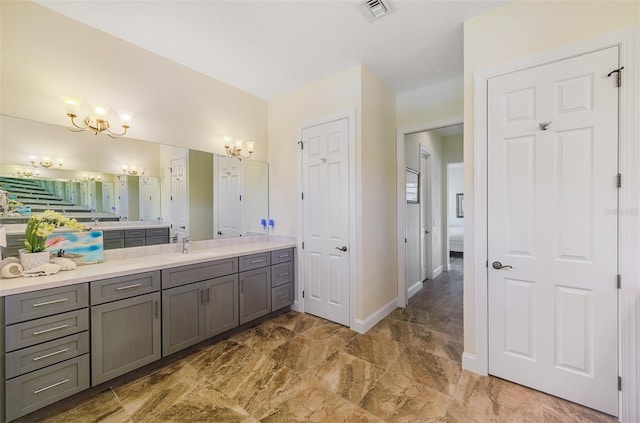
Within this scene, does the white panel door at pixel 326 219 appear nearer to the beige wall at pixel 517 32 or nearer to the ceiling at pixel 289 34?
the ceiling at pixel 289 34

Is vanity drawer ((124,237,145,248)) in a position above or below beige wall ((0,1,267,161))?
below

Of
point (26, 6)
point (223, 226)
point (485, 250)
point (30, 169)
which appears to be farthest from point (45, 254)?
point (485, 250)

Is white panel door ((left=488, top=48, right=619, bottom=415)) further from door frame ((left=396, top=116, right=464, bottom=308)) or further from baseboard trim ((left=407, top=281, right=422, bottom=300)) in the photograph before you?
baseboard trim ((left=407, top=281, right=422, bottom=300))

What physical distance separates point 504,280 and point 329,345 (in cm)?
167

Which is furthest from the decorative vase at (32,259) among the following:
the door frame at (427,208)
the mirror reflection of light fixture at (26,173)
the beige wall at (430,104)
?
the door frame at (427,208)

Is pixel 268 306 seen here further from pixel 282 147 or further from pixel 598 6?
pixel 598 6

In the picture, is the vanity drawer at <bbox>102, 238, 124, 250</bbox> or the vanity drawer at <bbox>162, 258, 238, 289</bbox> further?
the vanity drawer at <bbox>102, 238, 124, 250</bbox>

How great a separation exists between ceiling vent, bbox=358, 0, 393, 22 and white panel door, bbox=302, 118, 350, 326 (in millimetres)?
998

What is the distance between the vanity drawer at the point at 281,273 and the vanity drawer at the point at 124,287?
4.18ft

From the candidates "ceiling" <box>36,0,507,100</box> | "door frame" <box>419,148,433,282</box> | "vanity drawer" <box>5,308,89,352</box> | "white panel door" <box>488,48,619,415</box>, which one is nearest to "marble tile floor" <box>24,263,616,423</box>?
"white panel door" <box>488,48,619,415</box>

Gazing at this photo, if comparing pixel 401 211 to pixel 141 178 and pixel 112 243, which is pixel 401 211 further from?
pixel 112 243

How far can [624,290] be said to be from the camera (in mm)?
1637

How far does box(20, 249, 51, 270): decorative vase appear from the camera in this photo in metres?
1.84

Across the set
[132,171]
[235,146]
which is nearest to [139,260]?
[132,171]
